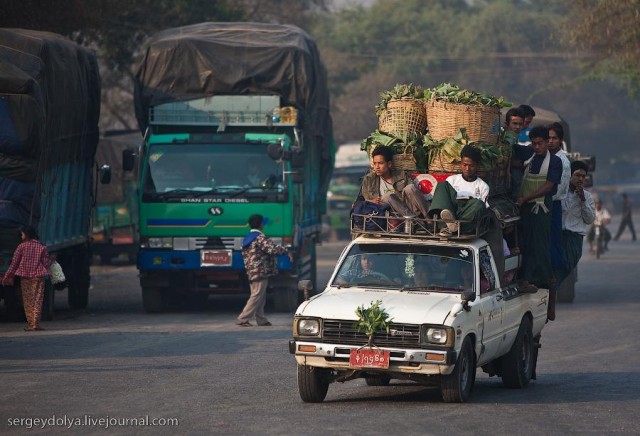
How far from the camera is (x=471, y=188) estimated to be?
12188mm

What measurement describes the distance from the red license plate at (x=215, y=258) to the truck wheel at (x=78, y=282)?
2.47 m

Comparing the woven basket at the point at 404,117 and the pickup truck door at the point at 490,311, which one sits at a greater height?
the woven basket at the point at 404,117

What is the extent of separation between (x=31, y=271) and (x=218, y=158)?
4.21 meters

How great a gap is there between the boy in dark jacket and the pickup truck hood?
7.23 meters

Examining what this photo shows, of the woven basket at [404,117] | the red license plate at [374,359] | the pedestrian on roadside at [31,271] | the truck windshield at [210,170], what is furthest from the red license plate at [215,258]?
the red license plate at [374,359]

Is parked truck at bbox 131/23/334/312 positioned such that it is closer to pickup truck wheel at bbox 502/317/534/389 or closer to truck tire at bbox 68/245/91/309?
truck tire at bbox 68/245/91/309

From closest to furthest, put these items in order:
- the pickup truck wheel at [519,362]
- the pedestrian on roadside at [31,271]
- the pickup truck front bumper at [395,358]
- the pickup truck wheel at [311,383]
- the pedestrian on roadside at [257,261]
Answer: the pickup truck front bumper at [395,358]
the pickup truck wheel at [311,383]
the pickup truck wheel at [519,362]
the pedestrian on roadside at [31,271]
the pedestrian on roadside at [257,261]

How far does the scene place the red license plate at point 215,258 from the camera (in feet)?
66.8

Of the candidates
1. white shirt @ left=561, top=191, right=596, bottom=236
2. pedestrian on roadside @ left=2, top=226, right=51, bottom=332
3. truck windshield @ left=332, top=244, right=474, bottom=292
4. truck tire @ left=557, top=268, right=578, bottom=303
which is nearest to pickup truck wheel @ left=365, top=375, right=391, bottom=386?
truck windshield @ left=332, top=244, right=474, bottom=292

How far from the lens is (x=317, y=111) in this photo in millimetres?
23094

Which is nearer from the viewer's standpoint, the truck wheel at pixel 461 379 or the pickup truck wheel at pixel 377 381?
the truck wheel at pixel 461 379

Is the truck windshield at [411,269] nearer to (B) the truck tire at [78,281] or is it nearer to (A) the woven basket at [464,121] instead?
(A) the woven basket at [464,121]

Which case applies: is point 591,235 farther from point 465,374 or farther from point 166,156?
point 465,374

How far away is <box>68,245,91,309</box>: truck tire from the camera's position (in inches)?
849
